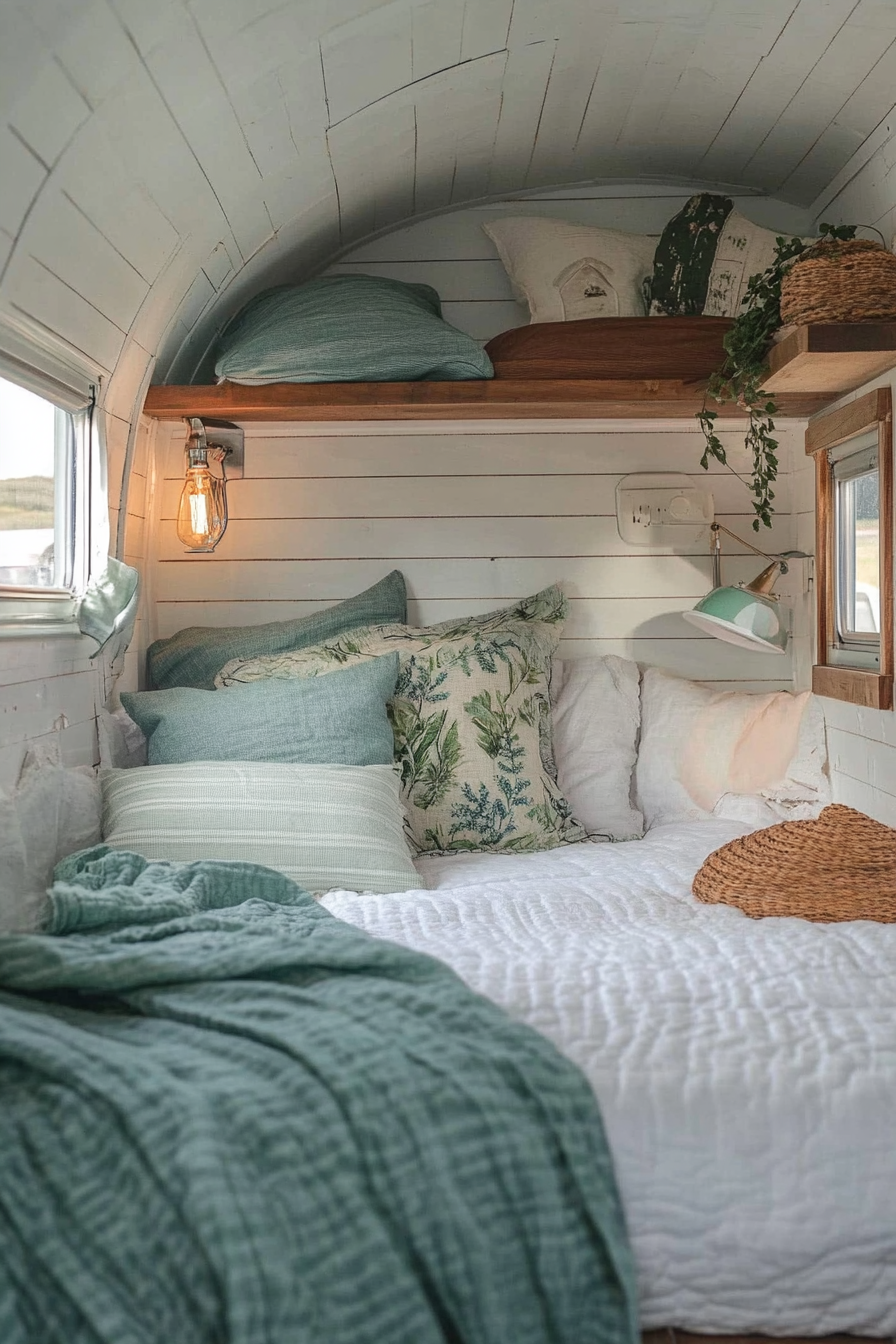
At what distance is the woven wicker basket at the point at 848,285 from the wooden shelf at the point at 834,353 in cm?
3

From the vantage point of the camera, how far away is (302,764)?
7.64 ft

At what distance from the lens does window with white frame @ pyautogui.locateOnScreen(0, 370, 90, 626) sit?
81.0 inches

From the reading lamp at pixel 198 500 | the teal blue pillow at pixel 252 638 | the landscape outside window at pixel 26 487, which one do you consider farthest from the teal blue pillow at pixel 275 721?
the reading lamp at pixel 198 500

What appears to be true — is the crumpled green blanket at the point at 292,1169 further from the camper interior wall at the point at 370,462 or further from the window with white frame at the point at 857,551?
the window with white frame at the point at 857,551

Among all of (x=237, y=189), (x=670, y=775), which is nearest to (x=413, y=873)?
(x=670, y=775)

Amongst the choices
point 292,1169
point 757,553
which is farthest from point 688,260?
point 292,1169

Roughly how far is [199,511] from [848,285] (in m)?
1.52

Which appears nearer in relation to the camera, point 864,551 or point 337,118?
point 337,118

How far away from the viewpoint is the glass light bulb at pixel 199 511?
283 cm

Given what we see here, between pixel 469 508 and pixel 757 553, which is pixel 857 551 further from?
pixel 469 508

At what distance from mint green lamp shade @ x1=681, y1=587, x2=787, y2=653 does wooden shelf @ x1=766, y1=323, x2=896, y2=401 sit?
0.48 metres

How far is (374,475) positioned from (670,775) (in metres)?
1.05

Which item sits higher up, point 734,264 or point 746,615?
point 734,264

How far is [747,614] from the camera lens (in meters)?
2.67
